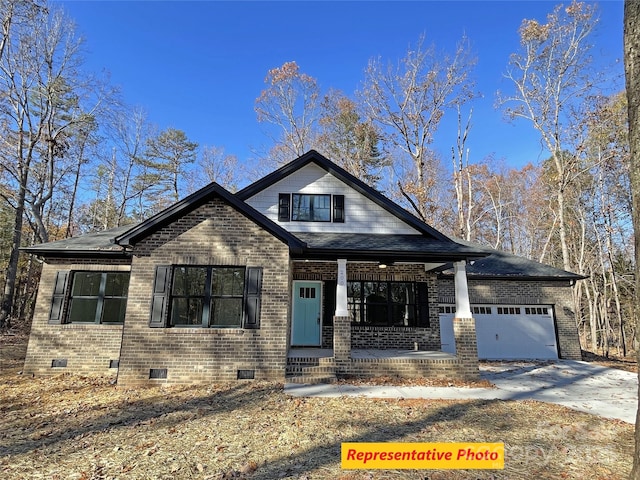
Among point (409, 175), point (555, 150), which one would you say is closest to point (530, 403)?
point (555, 150)

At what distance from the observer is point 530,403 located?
21.3 ft

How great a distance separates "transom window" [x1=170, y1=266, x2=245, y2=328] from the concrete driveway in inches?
95.4

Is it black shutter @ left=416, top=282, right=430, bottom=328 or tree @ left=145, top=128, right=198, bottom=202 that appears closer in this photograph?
black shutter @ left=416, top=282, right=430, bottom=328

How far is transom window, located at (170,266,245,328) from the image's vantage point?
25.9 feet

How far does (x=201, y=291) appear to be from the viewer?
8.04 meters

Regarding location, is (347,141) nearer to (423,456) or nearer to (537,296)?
(537,296)

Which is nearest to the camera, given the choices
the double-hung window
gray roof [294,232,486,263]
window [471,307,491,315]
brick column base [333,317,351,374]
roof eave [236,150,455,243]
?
brick column base [333,317,351,374]

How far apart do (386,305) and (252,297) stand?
5036mm

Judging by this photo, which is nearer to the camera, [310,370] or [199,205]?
[310,370]

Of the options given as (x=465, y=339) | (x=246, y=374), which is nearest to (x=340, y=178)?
(x=465, y=339)

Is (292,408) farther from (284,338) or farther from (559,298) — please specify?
(559,298)

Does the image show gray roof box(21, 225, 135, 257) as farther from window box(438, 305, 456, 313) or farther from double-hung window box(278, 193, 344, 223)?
window box(438, 305, 456, 313)

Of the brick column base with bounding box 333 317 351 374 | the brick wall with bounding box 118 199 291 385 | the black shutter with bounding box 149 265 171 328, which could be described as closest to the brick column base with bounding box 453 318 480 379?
the brick column base with bounding box 333 317 351 374

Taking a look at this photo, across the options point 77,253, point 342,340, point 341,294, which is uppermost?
point 77,253
